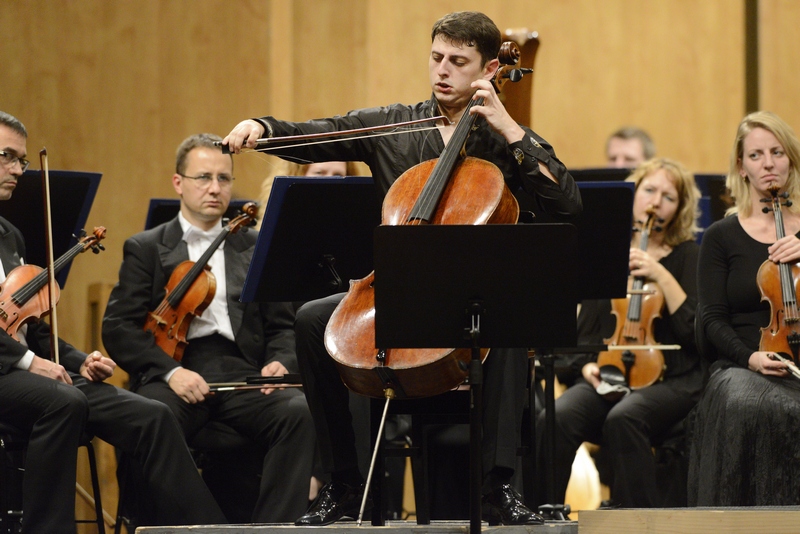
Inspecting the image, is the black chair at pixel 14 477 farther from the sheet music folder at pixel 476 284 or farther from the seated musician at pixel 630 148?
the seated musician at pixel 630 148

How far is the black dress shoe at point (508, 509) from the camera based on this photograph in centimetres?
240

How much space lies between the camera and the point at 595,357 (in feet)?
12.7

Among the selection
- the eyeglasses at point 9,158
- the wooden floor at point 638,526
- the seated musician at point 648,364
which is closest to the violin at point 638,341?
the seated musician at point 648,364

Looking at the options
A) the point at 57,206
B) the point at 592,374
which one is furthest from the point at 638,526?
the point at 57,206

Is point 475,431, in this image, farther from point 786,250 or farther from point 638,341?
point 638,341

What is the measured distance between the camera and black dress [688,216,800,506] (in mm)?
2793

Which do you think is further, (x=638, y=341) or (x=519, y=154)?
(x=638, y=341)

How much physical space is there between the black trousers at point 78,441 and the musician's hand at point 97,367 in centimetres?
2

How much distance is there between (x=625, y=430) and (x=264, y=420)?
119 centimetres

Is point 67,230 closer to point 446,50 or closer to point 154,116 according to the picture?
point 446,50

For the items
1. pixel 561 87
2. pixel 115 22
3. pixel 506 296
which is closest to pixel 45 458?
pixel 506 296

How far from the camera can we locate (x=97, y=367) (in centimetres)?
303

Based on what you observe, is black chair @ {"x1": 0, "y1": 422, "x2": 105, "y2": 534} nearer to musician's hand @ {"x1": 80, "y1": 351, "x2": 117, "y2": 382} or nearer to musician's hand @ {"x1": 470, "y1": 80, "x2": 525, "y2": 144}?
musician's hand @ {"x1": 80, "y1": 351, "x2": 117, "y2": 382}

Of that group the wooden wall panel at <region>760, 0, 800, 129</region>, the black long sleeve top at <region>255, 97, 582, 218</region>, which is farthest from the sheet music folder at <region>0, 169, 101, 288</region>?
the wooden wall panel at <region>760, 0, 800, 129</region>
